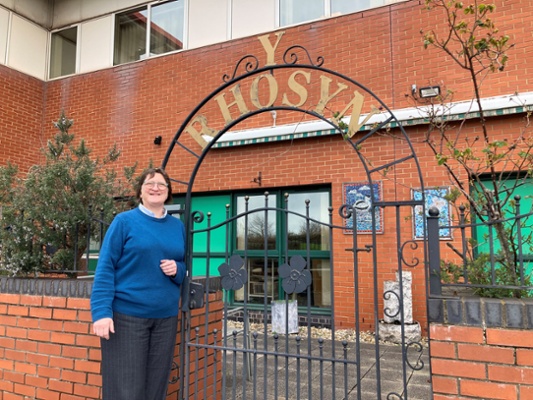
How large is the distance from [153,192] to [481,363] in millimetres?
2007

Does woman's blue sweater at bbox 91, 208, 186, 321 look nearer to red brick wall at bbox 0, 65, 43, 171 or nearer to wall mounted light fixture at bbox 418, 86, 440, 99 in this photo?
wall mounted light fixture at bbox 418, 86, 440, 99

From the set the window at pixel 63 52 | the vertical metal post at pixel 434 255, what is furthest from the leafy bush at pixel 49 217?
the window at pixel 63 52

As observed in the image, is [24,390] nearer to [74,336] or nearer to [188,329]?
[74,336]

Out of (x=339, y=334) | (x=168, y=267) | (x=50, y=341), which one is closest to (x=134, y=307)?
(x=168, y=267)

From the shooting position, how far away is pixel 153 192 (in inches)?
94.3

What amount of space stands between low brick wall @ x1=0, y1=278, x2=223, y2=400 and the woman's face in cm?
84

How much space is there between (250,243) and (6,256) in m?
4.30

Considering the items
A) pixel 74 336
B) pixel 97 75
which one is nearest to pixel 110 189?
pixel 74 336

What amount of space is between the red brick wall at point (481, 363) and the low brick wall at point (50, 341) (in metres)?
1.68

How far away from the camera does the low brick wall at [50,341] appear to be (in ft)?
8.82

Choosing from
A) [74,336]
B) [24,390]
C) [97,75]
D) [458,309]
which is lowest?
[24,390]

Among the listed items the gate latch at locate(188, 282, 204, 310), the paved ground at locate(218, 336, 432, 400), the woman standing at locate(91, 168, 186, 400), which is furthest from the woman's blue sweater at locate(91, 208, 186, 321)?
the paved ground at locate(218, 336, 432, 400)

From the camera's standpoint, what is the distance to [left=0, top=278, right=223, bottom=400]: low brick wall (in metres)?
2.69

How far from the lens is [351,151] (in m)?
6.33
